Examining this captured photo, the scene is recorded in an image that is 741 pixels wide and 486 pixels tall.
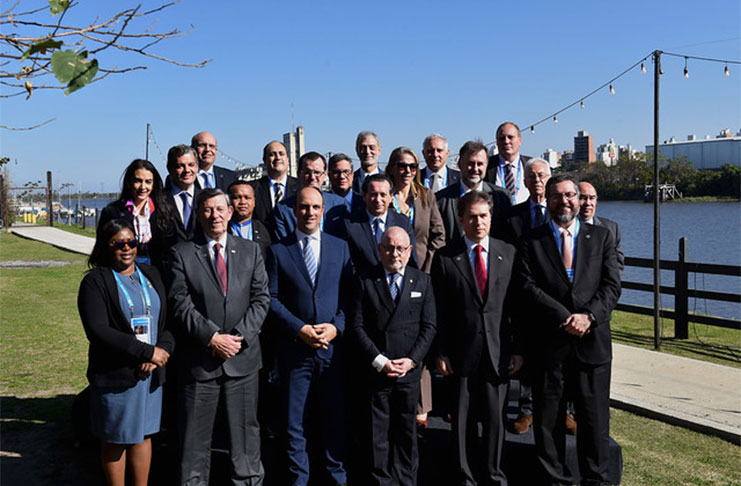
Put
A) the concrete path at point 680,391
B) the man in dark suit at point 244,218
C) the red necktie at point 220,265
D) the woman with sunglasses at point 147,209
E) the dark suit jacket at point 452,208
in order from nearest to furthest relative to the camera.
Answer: the red necktie at point 220,265 < the woman with sunglasses at point 147,209 < the man in dark suit at point 244,218 < the dark suit jacket at point 452,208 < the concrete path at point 680,391

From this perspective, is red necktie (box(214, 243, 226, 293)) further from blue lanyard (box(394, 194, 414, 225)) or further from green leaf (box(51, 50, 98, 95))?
green leaf (box(51, 50, 98, 95))

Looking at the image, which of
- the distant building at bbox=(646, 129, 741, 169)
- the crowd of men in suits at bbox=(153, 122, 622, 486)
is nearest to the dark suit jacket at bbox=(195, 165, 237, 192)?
the crowd of men in suits at bbox=(153, 122, 622, 486)

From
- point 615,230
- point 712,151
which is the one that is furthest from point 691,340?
point 712,151

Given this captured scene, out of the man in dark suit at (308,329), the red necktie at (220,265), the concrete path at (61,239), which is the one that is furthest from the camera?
the concrete path at (61,239)

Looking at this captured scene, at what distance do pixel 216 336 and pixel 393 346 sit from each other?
1.12 meters

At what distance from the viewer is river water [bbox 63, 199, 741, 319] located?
18.8m

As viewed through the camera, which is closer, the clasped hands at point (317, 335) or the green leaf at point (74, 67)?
the green leaf at point (74, 67)

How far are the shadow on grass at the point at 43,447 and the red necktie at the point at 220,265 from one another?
6.31 feet

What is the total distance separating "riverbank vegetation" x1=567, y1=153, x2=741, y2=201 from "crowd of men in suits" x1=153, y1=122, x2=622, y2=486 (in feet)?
136

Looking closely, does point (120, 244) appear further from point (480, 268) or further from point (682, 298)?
point (682, 298)

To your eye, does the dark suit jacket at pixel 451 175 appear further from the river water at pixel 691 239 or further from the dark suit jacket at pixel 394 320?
the river water at pixel 691 239

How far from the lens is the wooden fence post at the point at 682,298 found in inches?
396

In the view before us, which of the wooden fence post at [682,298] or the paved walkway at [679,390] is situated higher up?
the wooden fence post at [682,298]

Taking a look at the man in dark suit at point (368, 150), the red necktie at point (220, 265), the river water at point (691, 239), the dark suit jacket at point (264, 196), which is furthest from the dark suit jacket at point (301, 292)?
the river water at point (691, 239)
